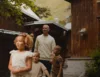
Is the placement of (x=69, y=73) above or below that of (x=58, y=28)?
below

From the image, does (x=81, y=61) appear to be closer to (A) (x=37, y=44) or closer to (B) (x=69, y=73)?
(B) (x=69, y=73)

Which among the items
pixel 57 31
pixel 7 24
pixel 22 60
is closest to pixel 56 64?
pixel 22 60

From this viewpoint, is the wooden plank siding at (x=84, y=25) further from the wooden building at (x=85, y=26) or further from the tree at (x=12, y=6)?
the tree at (x=12, y=6)

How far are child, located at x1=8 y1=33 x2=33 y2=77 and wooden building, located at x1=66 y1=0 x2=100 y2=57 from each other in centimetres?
1482

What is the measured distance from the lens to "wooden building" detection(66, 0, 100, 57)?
20.4m

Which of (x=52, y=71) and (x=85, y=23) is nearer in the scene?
(x=52, y=71)

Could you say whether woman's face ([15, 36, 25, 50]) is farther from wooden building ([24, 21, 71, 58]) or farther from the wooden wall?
the wooden wall

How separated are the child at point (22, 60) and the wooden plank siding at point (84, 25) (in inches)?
587

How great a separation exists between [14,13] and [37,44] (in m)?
8.65

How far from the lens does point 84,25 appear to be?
2123 centimetres

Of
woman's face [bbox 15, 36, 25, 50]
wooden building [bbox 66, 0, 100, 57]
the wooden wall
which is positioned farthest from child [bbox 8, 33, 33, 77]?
the wooden wall

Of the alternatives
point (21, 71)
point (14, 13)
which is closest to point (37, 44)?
point (21, 71)

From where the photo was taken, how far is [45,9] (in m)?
39.9

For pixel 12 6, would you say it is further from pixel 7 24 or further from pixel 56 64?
pixel 7 24
